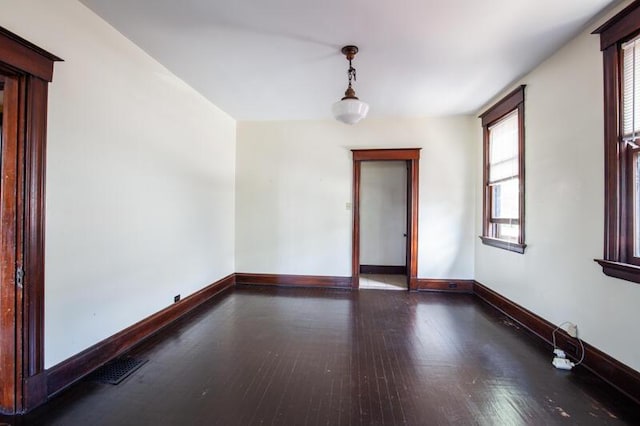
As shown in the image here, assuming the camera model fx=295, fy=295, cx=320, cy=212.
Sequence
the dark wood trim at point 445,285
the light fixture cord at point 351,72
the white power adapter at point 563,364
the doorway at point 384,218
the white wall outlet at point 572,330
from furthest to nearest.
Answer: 1. the doorway at point 384,218
2. the dark wood trim at point 445,285
3. the light fixture cord at point 351,72
4. the white wall outlet at point 572,330
5. the white power adapter at point 563,364

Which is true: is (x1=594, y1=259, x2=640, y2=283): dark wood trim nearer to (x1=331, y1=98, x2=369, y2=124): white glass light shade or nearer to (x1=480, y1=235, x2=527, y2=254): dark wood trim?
(x1=480, y1=235, x2=527, y2=254): dark wood trim

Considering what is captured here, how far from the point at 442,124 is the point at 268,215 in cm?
323

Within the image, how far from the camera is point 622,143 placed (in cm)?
218

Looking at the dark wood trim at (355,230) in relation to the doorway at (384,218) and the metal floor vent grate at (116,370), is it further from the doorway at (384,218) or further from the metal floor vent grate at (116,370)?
the metal floor vent grate at (116,370)

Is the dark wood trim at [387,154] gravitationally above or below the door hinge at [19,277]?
above

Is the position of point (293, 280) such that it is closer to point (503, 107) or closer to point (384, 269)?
point (384, 269)

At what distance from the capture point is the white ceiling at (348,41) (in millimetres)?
2197

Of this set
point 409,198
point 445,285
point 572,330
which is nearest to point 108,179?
point 409,198

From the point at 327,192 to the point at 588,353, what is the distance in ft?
11.9

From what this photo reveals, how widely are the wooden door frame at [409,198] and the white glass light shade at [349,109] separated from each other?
2014 millimetres

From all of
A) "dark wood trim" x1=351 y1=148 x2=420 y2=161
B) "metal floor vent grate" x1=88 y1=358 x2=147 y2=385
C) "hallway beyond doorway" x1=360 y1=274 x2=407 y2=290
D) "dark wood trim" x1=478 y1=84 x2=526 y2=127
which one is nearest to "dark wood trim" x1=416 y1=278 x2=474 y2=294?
"hallway beyond doorway" x1=360 y1=274 x2=407 y2=290

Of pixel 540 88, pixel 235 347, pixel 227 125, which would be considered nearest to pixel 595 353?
pixel 540 88

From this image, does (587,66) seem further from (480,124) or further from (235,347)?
(235,347)

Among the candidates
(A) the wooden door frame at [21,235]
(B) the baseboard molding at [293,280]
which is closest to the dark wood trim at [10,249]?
(A) the wooden door frame at [21,235]
